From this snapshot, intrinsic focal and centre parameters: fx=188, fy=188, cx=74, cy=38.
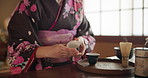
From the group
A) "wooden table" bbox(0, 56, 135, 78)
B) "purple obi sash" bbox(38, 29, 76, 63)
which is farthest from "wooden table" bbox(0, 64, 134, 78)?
"purple obi sash" bbox(38, 29, 76, 63)

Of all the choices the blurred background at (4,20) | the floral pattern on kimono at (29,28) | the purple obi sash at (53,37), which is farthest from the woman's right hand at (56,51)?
the blurred background at (4,20)

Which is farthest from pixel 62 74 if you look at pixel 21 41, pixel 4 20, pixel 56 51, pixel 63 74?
pixel 4 20

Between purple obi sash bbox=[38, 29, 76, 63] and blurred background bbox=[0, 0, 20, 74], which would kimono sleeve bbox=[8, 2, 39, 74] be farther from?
blurred background bbox=[0, 0, 20, 74]

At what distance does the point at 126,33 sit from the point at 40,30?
57.5 inches

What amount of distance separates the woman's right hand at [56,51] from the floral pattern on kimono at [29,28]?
33mm

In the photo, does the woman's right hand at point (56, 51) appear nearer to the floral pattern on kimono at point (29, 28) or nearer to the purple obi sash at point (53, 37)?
the floral pattern on kimono at point (29, 28)

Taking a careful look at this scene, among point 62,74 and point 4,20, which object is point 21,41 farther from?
point 4,20

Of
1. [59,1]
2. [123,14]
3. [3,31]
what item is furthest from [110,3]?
[3,31]

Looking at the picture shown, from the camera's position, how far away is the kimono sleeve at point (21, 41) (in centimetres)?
94

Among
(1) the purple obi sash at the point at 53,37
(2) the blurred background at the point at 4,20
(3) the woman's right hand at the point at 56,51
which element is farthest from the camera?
(2) the blurred background at the point at 4,20

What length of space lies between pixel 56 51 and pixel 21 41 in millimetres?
207

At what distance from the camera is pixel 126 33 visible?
7.53 ft

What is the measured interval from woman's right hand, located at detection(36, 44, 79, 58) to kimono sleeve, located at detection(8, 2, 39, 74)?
0.11 feet

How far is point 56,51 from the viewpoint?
2.92 ft
